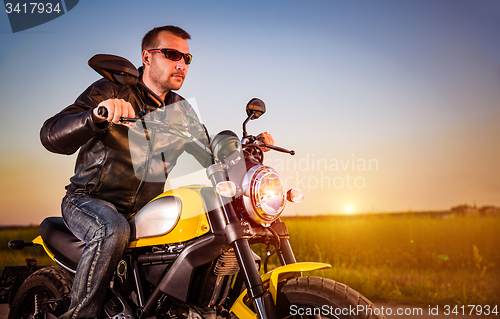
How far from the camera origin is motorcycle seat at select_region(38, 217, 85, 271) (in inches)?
84.5

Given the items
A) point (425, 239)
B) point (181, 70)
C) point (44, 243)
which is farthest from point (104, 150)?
point (425, 239)

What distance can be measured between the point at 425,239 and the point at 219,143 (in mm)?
4264

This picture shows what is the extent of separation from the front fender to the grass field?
3357 mm

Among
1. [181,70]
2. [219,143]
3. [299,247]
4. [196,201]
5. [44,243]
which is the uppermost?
[181,70]

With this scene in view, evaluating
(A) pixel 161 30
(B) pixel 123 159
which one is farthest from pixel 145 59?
(B) pixel 123 159

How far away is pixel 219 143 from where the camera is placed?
68.5 inches

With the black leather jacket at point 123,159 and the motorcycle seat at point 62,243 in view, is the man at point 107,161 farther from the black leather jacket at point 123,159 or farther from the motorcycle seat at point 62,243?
the motorcycle seat at point 62,243

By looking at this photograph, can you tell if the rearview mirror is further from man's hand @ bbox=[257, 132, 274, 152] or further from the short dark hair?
the short dark hair

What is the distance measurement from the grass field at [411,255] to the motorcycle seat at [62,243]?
3.72 meters

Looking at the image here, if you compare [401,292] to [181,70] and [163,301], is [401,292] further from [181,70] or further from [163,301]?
[181,70]

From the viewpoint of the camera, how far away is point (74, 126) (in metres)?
1.76

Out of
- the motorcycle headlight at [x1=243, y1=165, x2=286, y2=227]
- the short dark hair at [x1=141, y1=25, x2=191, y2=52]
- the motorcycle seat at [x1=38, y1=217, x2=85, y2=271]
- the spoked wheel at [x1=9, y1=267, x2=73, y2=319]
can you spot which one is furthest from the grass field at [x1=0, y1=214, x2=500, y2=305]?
the short dark hair at [x1=141, y1=25, x2=191, y2=52]

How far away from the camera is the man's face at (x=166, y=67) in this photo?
7.18 ft

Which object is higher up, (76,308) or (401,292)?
(76,308)
